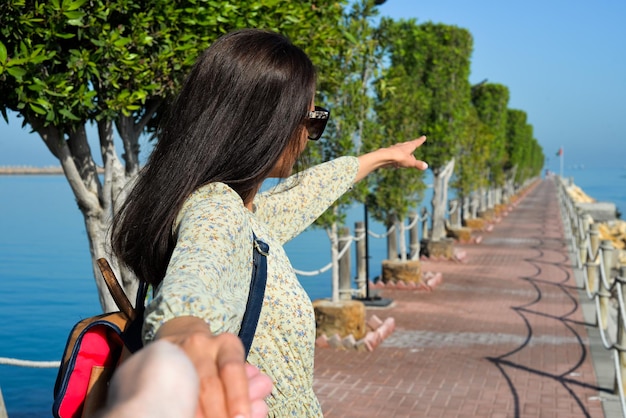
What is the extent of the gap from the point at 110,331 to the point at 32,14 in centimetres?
284

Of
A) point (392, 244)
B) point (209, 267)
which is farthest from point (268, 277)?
point (392, 244)

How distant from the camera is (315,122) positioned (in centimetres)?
182

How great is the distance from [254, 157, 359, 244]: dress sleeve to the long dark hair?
71cm

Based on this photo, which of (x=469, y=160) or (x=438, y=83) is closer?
(x=438, y=83)

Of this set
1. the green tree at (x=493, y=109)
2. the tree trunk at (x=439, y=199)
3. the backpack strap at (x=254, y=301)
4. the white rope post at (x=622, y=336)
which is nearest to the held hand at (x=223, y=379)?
the backpack strap at (x=254, y=301)

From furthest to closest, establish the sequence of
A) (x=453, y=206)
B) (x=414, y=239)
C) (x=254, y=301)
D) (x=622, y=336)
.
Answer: (x=453, y=206)
(x=414, y=239)
(x=622, y=336)
(x=254, y=301)

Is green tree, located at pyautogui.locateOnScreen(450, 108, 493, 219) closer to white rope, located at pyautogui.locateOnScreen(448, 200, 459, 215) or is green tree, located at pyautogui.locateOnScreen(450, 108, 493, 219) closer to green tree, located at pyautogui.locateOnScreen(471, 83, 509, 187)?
white rope, located at pyautogui.locateOnScreen(448, 200, 459, 215)

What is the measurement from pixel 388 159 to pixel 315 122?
932mm

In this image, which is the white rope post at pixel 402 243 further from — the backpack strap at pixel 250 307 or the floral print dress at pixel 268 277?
the backpack strap at pixel 250 307

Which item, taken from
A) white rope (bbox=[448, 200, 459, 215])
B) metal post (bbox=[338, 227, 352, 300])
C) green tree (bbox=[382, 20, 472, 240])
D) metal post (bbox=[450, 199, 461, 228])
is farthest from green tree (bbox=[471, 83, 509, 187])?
metal post (bbox=[338, 227, 352, 300])

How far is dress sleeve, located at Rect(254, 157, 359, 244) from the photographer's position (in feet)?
7.66

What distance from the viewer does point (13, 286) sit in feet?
52.5

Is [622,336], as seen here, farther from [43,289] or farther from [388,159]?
[43,289]

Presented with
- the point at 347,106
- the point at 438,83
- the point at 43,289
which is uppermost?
the point at 438,83
